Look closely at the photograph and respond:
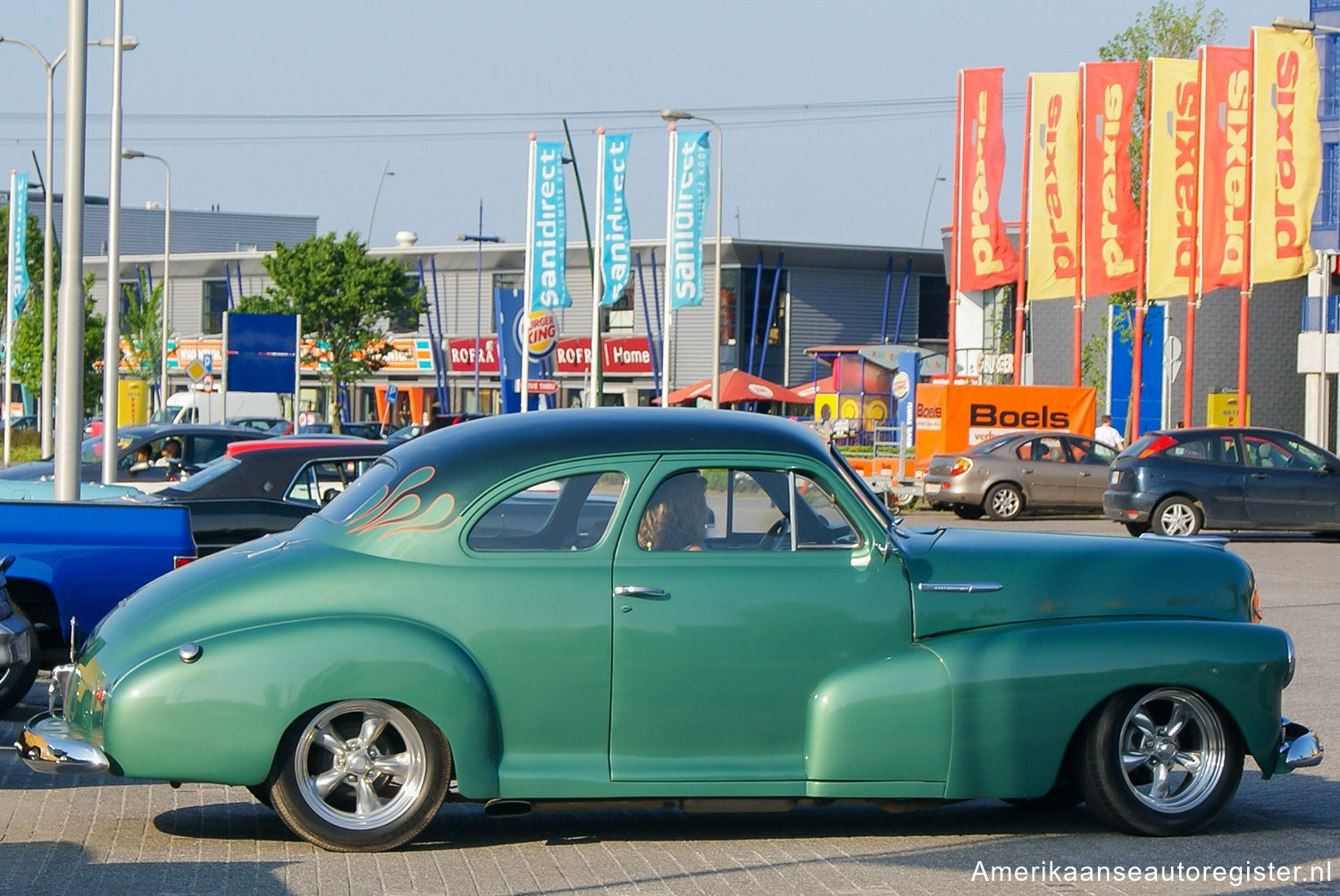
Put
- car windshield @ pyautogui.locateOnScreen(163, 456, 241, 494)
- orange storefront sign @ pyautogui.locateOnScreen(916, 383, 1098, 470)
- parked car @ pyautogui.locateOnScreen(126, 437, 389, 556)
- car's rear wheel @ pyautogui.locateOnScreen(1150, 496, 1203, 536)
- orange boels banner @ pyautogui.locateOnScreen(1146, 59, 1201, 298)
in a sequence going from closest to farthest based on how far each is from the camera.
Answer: parked car @ pyautogui.locateOnScreen(126, 437, 389, 556) → car windshield @ pyautogui.locateOnScreen(163, 456, 241, 494) → car's rear wheel @ pyautogui.locateOnScreen(1150, 496, 1203, 536) → orange boels banner @ pyautogui.locateOnScreen(1146, 59, 1201, 298) → orange storefront sign @ pyautogui.locateOnScreen(916, 383, 1098, 470)

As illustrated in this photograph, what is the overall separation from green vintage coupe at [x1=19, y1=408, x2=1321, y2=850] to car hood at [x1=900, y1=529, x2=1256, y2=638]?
0.04 feet

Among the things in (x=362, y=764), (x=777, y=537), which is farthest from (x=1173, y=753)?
(x=362, y=764)

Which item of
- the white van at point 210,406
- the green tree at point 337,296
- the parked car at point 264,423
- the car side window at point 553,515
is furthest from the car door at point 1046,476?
the green tree at point 337,296

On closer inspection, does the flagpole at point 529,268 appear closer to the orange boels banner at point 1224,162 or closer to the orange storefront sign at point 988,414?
the orange storefront sign at point 988,414

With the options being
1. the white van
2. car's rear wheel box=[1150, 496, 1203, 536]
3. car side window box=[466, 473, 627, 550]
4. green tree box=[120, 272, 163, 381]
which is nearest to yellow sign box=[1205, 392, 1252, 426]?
car's rear wheel box=[1150, 496, 1203, 536]

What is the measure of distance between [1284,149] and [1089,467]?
6.71m

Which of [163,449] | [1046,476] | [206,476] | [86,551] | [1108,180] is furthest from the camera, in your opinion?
[1108,180]

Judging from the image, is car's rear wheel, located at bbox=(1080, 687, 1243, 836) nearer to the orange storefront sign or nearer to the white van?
the orange storefront sign

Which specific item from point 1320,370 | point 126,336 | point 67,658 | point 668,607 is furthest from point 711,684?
point 126,336

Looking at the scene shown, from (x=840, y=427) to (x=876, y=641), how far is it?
30.2 m

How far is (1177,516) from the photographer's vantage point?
74.3 feet

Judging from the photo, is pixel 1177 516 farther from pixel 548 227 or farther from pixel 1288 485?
pixel 548 227

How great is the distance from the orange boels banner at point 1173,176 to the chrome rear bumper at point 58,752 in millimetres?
26969

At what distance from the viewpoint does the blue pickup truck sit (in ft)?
27.6
